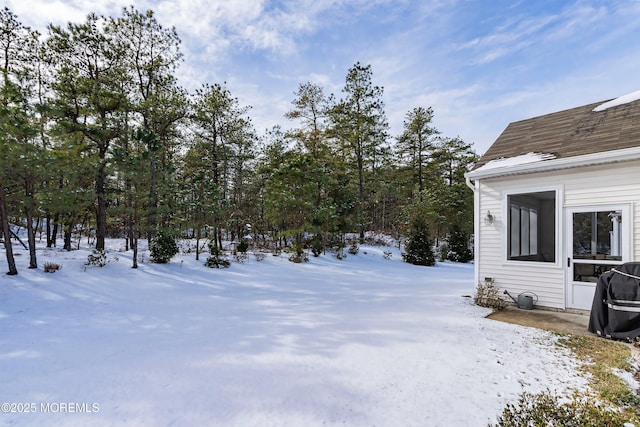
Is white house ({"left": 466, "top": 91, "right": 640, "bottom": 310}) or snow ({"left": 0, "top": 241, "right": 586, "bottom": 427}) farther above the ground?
white house ({"left": 466, "top": 91, "right": 640, "bottom": 310})

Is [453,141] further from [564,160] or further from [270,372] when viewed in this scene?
[270,372]

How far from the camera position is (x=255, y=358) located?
346cm

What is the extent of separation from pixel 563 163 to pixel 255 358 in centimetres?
595

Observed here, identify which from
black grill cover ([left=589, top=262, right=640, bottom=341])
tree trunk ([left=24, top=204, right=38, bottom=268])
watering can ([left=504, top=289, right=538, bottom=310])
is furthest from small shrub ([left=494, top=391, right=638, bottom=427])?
tree trunk ([left=24, top=204, right=38, bottom=268])

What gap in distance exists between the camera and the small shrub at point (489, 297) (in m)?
5.74

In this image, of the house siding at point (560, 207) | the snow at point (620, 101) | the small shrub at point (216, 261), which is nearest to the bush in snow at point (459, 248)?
the snow at point (620, 101)

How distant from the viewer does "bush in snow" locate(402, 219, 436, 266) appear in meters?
13.5

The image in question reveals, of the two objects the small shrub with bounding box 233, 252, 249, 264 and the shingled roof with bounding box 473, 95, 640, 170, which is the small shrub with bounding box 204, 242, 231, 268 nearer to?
the small shrub with bounding box 233, 252, 249, 264

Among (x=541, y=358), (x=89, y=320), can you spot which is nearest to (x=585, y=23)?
(x=541, y=358)

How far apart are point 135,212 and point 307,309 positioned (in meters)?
6.19

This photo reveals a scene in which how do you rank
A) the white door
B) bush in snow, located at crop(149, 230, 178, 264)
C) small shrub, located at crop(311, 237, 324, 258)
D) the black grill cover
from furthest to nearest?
small shrub, located at crop(311, 237, 324, 258)
bush in snow, located at crop(149, 230, 178, 264)
the white door
the black grill cover

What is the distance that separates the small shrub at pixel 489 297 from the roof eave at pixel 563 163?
2.26m

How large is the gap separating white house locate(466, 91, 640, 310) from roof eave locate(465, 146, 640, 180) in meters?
0.01

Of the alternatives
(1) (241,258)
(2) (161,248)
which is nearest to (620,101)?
(1) (241,258)
